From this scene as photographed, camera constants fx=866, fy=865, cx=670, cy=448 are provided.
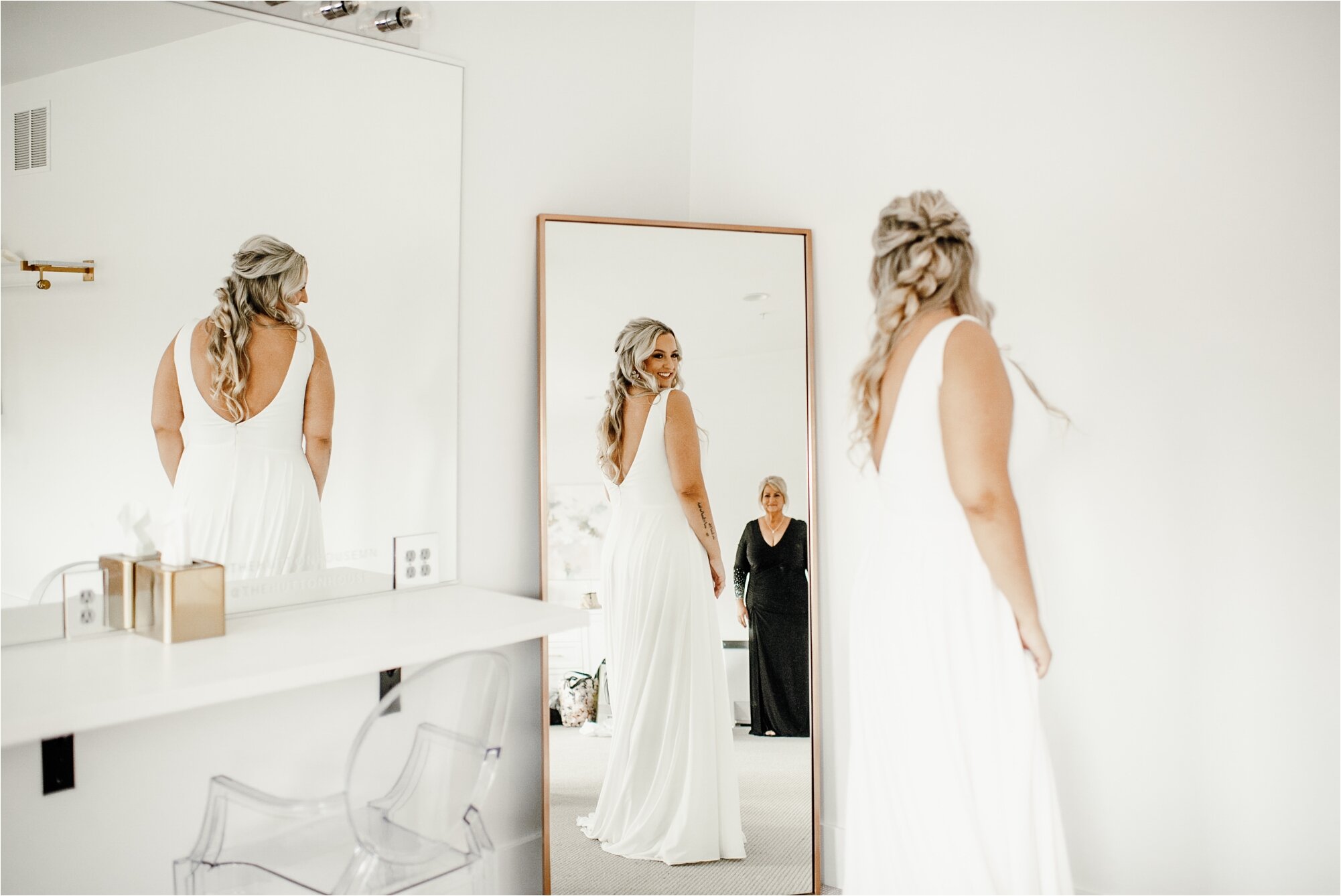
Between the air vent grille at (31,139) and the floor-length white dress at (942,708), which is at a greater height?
the air vent grille at (31,139)

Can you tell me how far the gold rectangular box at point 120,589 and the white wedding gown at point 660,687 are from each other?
1035 millimetres

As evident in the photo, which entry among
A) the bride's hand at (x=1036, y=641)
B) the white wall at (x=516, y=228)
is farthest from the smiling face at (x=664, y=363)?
the bride's hand at (x=1036, y=641)

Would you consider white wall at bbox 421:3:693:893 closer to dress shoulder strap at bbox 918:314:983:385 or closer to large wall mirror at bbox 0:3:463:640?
large wall mirror at bbox 0:3:463:640

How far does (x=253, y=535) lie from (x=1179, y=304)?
2.12 metres

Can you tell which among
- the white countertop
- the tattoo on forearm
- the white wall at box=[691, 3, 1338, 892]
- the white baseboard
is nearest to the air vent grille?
the white countertop

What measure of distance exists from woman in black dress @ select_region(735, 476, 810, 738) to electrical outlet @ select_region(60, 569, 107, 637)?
1.40m

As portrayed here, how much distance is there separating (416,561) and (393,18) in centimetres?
127

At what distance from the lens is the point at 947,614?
170cm

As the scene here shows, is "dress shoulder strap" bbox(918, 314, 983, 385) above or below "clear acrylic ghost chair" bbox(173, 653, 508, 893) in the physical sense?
above

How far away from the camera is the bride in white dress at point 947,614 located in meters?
1.66

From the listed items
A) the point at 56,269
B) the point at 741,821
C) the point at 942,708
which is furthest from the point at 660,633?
the point at 56,269

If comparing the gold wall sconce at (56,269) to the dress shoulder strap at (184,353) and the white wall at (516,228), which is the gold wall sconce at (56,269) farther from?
the white wall at (516,228)

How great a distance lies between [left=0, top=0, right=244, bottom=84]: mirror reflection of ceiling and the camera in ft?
5.10

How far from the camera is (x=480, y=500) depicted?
7.31 ft
